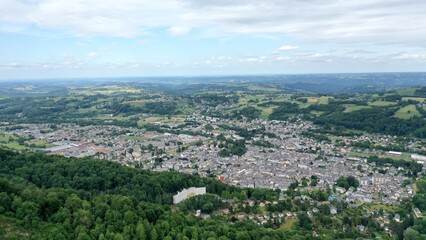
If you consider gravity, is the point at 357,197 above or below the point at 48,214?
below

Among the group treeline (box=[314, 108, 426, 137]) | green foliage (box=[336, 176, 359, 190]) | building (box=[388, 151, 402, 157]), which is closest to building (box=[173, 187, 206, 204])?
green foliage (box=[336, 176, 359, 190])

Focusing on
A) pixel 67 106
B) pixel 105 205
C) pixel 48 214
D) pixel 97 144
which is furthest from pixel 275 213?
pixel 67 106

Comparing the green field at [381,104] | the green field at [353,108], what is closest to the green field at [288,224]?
the green field at [353,108]

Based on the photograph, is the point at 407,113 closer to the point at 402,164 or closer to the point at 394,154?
the point at 394,154

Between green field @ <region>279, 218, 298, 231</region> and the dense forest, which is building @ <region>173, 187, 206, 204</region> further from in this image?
green field @ <region>279, 218, 298, 231</region>

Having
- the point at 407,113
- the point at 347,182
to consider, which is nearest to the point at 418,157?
the point at 347,182

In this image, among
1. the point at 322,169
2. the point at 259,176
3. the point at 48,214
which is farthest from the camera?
the point at 322,169

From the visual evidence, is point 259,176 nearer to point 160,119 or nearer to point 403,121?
point 403,121
